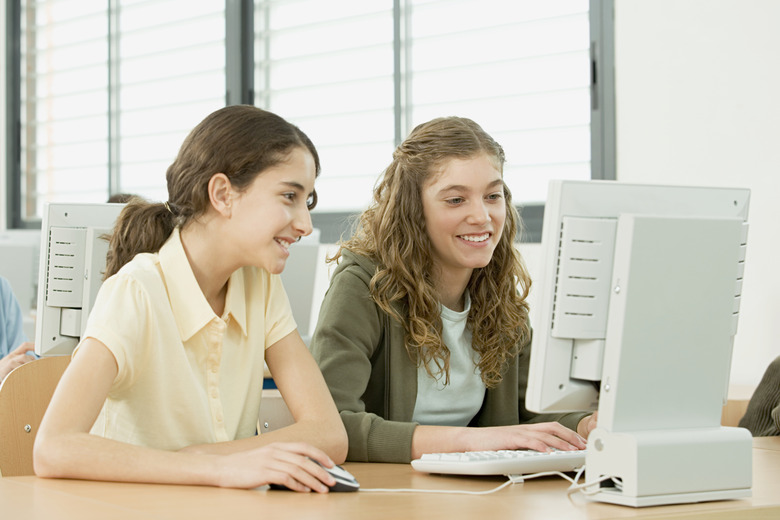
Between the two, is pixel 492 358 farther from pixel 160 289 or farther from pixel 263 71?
pixel 263 71

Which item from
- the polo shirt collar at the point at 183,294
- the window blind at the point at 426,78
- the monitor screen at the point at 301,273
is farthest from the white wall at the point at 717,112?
the polo shirt collar at the point at 183,294

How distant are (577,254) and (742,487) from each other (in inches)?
15.6

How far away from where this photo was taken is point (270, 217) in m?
1.59

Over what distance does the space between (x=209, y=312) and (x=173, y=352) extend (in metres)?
0.09

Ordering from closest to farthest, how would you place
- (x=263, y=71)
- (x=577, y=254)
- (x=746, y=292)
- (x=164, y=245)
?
(x=577, y=254) → (x=164, y=245) → (x=746, y=292) → (x=263, y=71)

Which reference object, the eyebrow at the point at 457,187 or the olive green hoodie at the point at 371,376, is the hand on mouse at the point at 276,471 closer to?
the olive green hoodie at the point at 371,376

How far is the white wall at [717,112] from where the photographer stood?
9.66ft

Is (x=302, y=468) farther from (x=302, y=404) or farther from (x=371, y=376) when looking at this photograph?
(x=371, y=376)

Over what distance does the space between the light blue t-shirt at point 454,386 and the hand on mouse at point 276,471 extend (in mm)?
615

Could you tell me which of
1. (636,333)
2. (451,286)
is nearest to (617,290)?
(636,333)

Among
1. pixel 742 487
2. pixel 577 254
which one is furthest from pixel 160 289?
pixel 742 487

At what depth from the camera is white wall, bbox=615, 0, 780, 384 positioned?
294cm

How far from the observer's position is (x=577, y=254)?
4.22 ft

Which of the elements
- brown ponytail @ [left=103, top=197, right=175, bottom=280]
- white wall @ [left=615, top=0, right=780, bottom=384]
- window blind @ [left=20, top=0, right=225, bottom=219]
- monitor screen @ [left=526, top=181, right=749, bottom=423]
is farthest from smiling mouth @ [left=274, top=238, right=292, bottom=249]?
window blind @ [left=20, top=0, right=225, bottom=219]
